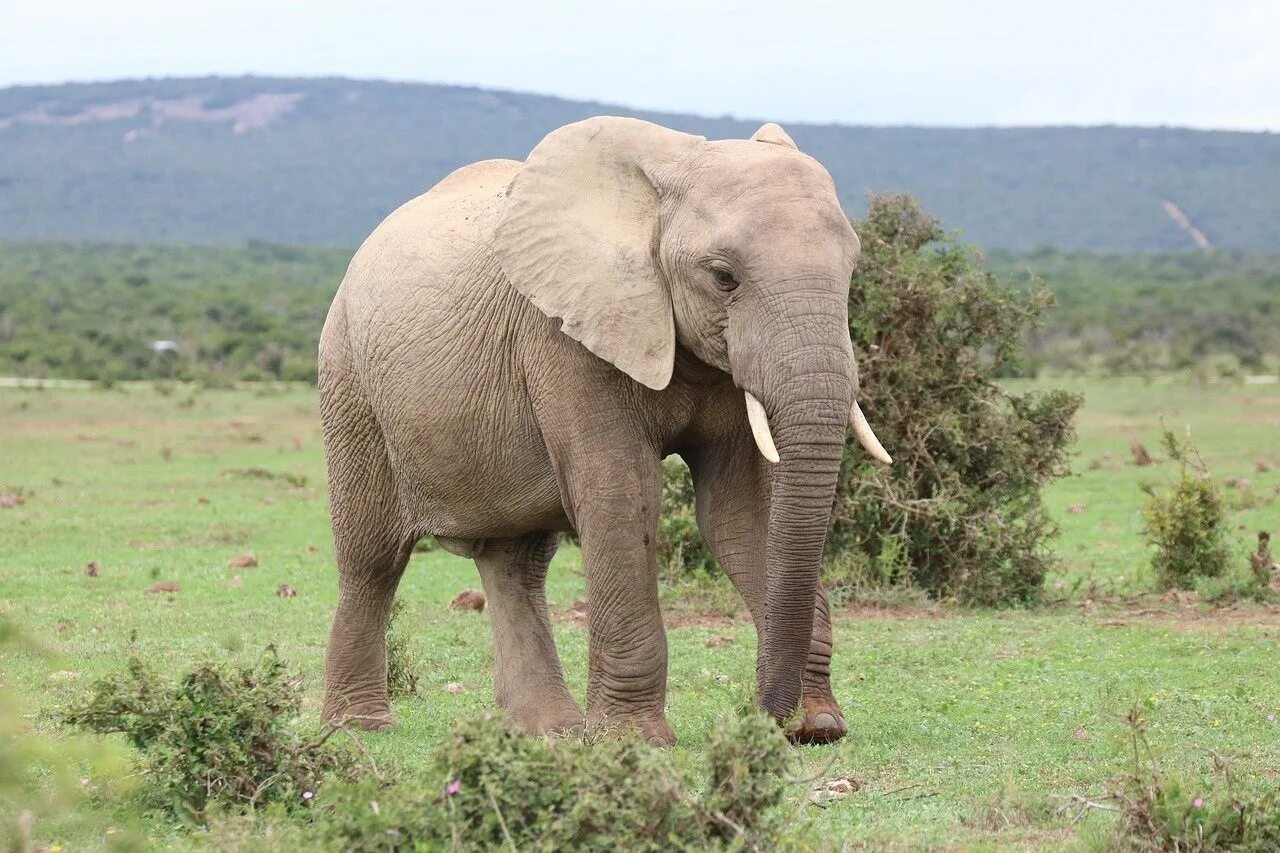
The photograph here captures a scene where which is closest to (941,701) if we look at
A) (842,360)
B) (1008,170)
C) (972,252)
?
(842,360)

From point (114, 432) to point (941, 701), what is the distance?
70.2 ft

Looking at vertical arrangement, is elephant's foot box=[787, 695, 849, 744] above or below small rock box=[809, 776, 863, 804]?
below

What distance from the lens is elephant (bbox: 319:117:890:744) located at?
6.60 m

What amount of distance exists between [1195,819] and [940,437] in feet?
22.3

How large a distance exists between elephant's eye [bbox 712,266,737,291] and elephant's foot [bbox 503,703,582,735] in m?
2.39

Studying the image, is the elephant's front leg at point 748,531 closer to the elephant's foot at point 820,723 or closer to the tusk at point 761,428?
the elephant's foot at point 820,723

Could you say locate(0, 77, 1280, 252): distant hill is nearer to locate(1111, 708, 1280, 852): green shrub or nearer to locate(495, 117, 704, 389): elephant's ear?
locate(495, 117, 704, 389): elephant's ear

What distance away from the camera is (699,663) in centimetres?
988

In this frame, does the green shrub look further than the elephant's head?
No

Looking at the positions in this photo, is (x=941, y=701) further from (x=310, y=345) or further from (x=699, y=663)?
(x=310, y=345)

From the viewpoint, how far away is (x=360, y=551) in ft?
28.0

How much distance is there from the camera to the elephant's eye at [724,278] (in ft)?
22.1

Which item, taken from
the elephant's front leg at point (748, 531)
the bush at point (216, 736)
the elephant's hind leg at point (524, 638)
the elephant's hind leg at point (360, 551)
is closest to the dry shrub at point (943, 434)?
the elephant's hind leg at point (524, 638)

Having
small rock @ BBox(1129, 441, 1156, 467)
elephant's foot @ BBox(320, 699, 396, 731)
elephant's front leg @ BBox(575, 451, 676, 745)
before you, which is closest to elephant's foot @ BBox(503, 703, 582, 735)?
elephant's foot @ BBox(320, 699, 396, 731)
